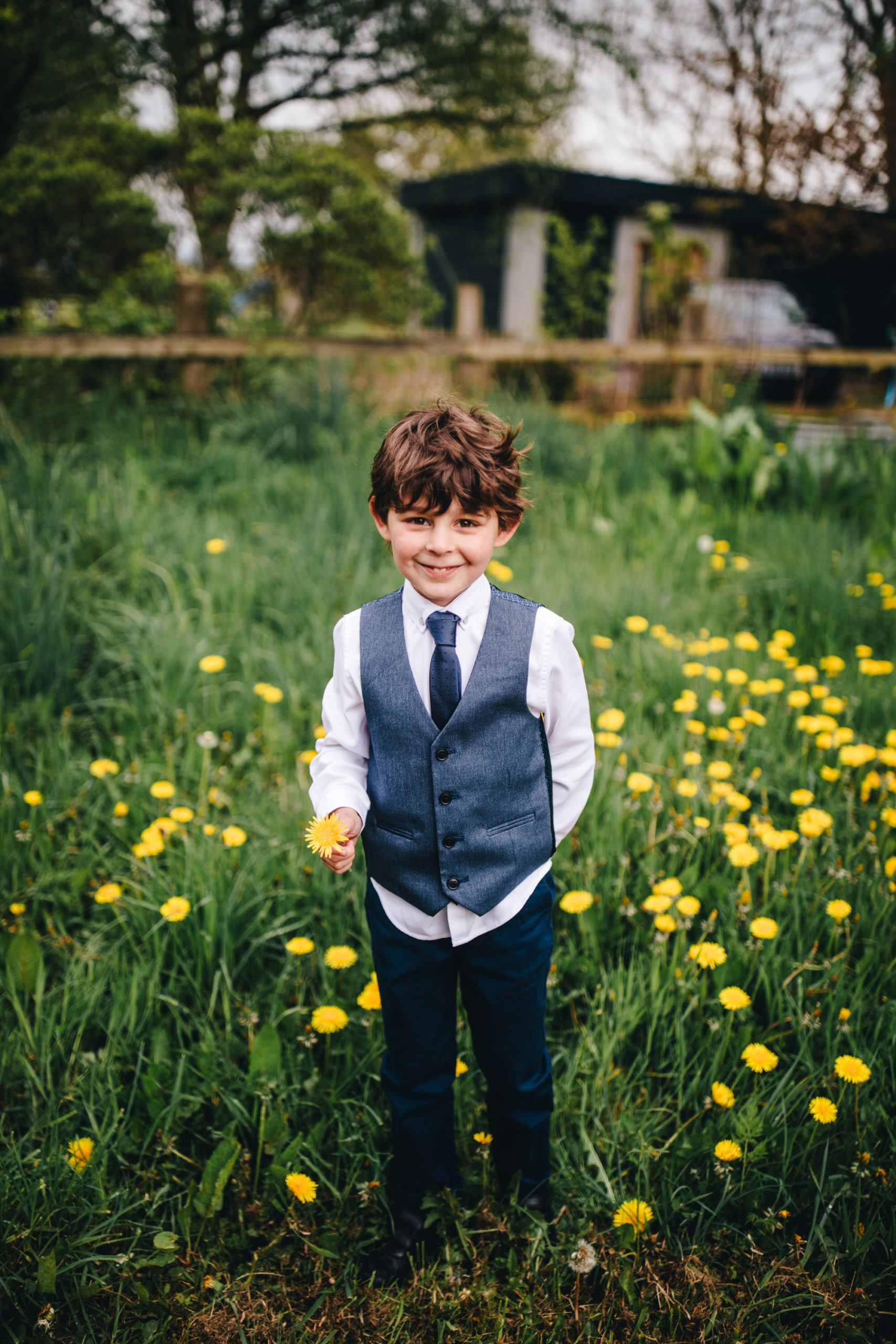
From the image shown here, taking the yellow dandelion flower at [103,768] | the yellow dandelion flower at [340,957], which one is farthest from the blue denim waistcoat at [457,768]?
the yellow dandelion flower at [103,768]

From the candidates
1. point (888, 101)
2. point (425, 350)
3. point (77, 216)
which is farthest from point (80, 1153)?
point (888, 101)

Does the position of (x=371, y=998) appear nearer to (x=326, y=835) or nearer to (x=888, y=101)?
(x=326, y=835)

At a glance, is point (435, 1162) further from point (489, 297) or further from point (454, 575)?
point (489, 297)

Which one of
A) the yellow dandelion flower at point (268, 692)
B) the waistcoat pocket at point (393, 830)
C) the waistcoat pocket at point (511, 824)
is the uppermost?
the waistcoat pocket at point (511, 824)

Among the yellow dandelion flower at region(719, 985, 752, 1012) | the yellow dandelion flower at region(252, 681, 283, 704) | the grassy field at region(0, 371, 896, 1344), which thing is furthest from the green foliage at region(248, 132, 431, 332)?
the yellow dandelion flower at region(719, 985, 752, 1012)

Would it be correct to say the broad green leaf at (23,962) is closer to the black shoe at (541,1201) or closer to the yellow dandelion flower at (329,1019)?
the yellow dandelion flower at (329,1019)

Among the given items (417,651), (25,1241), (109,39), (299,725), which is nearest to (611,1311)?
(25,1241)

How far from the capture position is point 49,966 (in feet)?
6.26

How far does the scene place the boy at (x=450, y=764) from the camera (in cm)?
121

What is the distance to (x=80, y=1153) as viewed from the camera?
57.4 inches

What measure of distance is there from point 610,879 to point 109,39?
747 cm

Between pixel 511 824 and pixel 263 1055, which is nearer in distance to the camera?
pixel 511 824

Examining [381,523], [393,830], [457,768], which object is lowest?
[393,830]

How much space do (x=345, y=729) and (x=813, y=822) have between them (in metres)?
1.20
